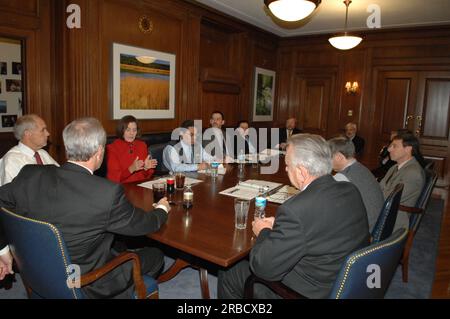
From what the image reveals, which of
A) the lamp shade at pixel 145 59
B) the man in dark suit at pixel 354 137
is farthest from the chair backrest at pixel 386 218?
the man in dark suit at pixel 354 137

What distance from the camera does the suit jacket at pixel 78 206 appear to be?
5.19 feet

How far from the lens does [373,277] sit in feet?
4.70

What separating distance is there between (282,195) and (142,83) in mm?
3155

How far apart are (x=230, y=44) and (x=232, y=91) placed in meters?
0.93

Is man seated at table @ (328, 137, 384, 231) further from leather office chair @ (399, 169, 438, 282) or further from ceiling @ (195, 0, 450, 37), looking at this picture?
ceiling @ (195, 0, 450, 37)

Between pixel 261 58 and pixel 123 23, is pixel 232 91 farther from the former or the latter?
pixel 123 23

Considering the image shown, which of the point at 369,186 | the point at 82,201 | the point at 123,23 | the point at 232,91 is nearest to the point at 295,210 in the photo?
the point at 82,201

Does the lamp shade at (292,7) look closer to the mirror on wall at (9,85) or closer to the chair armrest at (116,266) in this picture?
the chair armrest at (116,266)

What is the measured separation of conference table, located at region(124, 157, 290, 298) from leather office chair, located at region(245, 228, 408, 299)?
1.61 feet

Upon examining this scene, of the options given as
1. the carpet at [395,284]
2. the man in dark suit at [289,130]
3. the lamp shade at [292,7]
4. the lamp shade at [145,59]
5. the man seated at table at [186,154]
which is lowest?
the carpet at [395,284]

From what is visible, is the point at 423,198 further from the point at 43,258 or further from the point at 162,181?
the point at 43,258

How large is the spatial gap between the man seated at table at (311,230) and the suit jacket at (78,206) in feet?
2.27

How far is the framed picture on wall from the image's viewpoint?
7.54 meters
